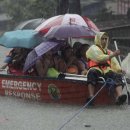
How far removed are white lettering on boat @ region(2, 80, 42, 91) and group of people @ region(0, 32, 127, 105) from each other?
23 cm

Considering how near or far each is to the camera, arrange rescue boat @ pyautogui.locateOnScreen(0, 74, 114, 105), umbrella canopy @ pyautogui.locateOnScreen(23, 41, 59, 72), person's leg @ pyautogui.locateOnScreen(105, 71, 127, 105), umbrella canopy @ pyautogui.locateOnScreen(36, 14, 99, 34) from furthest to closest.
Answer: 1. umbrella canopy @ pyautogui.locateOnScreen(36, 14, 99, 34)
2. umbrella canopy @ pyautogui.locateOnScreen(23, 41, 59, 72)
3. rescue boat @ pyautogui.locateOnScreen(0, 74, 114, 105)
4. person's leg @ pyautogui.locateOnScreen(105, 71, 127, 105)

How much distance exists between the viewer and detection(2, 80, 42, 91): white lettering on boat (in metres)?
10.8

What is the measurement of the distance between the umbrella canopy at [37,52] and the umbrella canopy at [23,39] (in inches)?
17.9

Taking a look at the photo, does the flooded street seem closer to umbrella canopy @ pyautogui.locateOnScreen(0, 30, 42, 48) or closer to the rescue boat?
the rescue boat

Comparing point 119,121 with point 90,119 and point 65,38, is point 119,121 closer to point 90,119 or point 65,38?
Answer: point 90,119

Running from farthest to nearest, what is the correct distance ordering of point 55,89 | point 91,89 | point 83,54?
1. point 83,54
2. point 55,89
3. point 91,89

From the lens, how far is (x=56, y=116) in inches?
381

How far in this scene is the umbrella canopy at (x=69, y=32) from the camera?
35.0ft

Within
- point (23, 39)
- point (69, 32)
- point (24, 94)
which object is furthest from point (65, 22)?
point (24, 94)

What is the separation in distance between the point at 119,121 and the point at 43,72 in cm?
227

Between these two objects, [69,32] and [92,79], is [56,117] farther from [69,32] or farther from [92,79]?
[69,32]

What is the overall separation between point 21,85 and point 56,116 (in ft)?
5.53

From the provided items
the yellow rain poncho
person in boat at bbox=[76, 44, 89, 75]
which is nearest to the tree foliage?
person in boat at bbox=[76, 44, 89, 75]

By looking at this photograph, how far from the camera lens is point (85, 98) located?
34.3 ft
